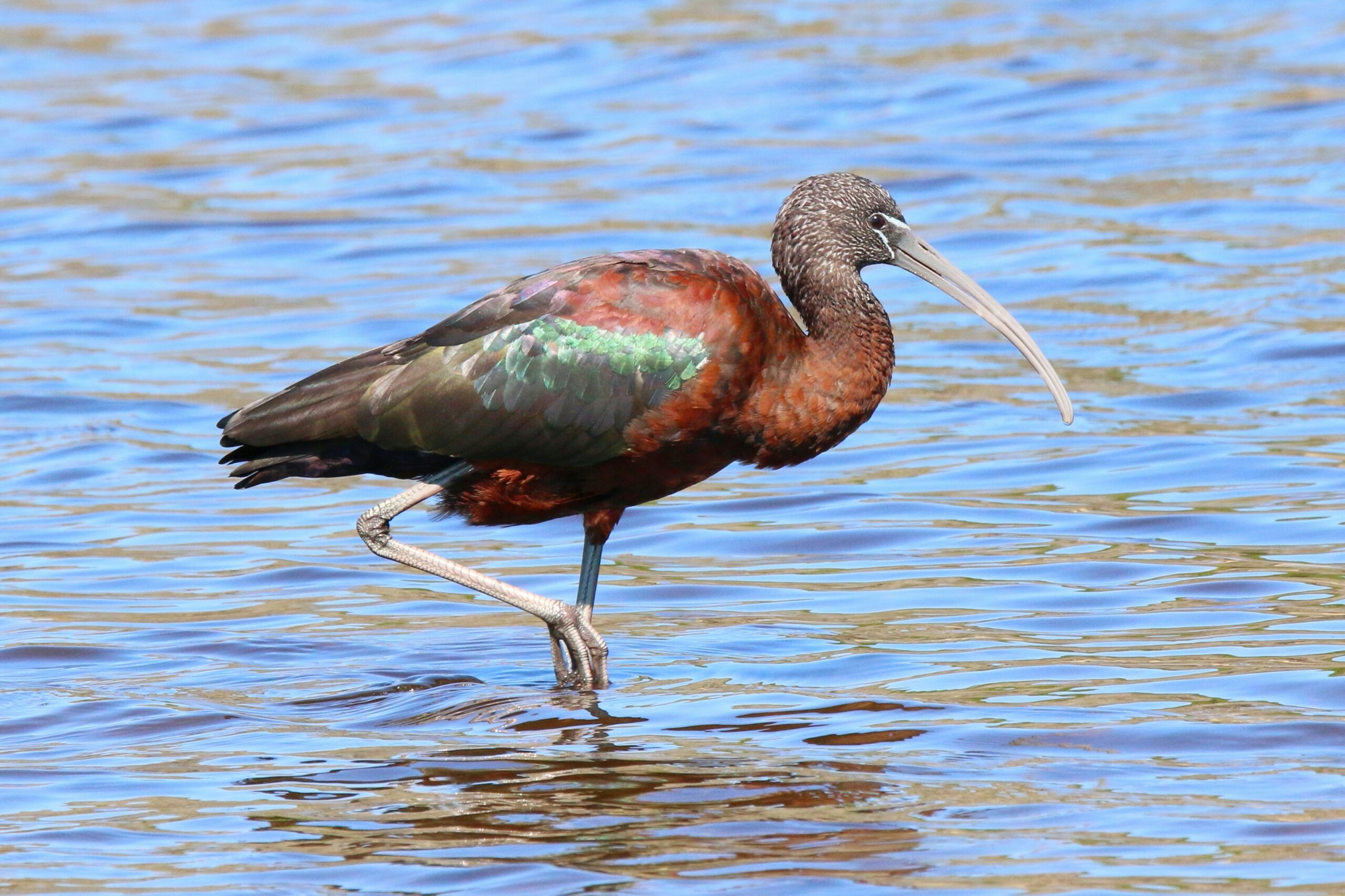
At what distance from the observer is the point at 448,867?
587 cm

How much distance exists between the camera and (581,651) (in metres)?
7.77

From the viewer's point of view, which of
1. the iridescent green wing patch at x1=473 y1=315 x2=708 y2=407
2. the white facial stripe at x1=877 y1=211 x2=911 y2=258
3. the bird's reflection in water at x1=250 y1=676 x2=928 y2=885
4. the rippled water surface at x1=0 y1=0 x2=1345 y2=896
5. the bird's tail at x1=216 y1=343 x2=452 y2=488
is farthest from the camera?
the white facial stripe at x1=877 y1=211 x2=911 y2=258

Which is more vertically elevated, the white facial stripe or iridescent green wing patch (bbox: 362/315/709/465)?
the white facial stripe

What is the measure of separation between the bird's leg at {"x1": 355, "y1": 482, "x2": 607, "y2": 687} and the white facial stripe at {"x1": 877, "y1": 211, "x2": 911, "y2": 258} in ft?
5.98

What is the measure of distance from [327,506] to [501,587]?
3.14 metres

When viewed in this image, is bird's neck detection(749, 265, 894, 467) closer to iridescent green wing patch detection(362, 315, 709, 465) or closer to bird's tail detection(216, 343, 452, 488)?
iridescent green wing patch detection(362, 315, 709, 465)

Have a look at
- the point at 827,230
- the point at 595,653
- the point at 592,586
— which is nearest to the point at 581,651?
the point at 595,653

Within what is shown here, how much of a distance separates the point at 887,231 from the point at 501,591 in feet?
6.55

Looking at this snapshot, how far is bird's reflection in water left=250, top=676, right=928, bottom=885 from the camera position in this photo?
19.4 ft

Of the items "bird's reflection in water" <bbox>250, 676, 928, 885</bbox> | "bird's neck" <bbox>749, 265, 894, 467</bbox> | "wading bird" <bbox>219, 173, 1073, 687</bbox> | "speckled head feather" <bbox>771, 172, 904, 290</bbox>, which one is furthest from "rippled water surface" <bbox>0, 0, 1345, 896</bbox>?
"speckled head feather" <bbox>771, 172, 904, 290</bbox>

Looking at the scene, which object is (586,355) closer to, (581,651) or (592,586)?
(592,586)

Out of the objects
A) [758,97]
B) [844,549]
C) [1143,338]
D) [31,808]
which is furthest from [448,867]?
[758,97]

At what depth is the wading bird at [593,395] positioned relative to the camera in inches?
294

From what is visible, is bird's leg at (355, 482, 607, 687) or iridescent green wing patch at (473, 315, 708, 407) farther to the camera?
bird's leg at (355, 482, 607, 687)
